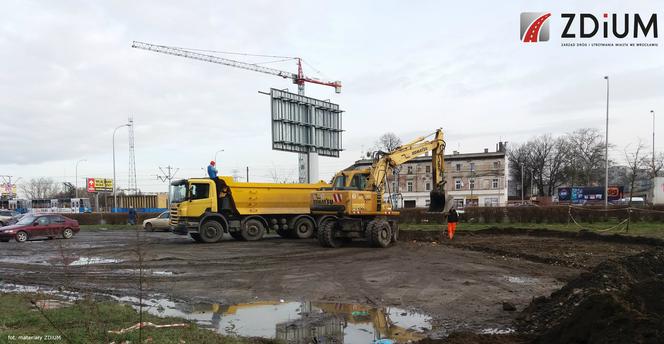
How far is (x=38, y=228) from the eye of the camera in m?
26.7

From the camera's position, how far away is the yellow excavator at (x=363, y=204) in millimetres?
18703

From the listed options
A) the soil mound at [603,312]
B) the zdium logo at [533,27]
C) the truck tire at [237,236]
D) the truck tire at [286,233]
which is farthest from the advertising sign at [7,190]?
the soil mound at [603,312]

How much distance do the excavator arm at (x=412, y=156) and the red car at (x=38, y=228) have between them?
17.5 metres

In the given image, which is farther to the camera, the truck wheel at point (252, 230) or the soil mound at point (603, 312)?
the truck wheel at point (252, 230)

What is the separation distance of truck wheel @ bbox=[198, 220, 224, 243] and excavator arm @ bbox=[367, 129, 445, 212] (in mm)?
8053

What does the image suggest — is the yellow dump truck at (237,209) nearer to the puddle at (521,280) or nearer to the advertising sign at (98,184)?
the puddle at (521,280)

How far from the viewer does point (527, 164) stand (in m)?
96.1

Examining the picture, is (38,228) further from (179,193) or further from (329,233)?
(329,233)

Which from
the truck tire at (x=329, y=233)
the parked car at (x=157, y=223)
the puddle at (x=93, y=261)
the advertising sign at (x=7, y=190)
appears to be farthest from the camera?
the advertising sign at (x=7, y=190)


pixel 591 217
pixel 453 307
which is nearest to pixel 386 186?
pixel 453 307

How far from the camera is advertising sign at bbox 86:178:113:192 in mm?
86250

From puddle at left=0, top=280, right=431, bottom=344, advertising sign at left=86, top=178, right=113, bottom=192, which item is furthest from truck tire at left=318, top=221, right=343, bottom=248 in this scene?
advertising sign at left=86, top=178, right=113, bottom=192

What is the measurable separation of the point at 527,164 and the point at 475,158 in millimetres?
12728

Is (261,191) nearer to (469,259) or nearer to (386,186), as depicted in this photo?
(386,186)
